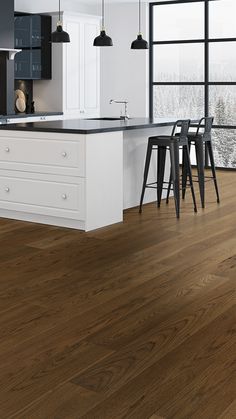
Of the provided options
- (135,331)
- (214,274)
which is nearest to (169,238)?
(214,274)

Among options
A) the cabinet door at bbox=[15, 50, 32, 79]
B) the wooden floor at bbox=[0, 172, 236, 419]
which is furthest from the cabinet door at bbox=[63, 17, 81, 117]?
the wooden floor at bbox=[0, 172, 236, 419]

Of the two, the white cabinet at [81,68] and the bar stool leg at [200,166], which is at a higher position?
the white cabinet at [81,68]

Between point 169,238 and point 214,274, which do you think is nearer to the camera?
point 214,274

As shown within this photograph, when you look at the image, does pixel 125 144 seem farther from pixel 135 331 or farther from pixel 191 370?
pixel 191 370

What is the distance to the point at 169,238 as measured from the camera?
5348 millimetres

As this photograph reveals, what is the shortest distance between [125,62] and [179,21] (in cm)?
103

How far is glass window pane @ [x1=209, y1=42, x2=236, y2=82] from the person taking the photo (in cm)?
955

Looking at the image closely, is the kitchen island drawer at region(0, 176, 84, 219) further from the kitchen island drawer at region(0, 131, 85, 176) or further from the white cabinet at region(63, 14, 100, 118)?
the white cabinet at region(63, 14, 100, 118)

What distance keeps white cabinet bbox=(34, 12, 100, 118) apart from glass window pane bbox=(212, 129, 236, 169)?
1941 millimetres

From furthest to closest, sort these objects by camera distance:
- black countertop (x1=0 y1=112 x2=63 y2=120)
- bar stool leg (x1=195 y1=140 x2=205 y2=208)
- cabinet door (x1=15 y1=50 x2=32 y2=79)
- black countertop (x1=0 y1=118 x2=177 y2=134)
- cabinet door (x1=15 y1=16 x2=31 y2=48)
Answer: cabinet door (x1=15 y1=50 x2=32 y2=79) < cabinet door (x1=15 y1=16 x2=31 y2=48) < black countertop (x1=0 y1=112 x2=63 y2=120) < bar stool leg (x1=195 y1=140 x2=205 y2=208) < black countertop (x1=0 y1=118 x2=177 y2=134)

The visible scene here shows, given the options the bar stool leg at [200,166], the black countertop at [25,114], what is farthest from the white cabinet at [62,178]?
the black countertop at [25,114]

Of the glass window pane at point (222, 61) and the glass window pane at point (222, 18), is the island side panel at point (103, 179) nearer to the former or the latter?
the glass window pane at point (222, 61)

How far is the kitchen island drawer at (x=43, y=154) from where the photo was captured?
18.3 ft

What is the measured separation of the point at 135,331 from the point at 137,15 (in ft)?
25.1
